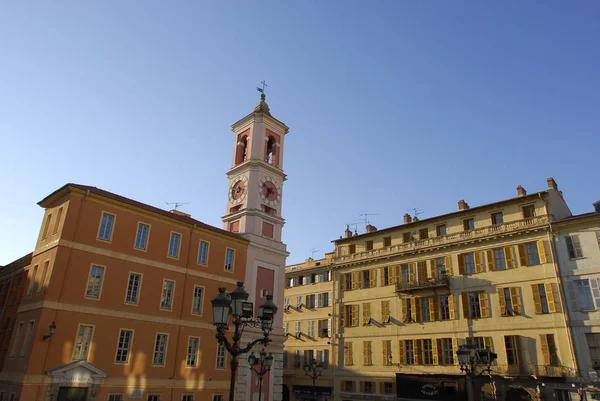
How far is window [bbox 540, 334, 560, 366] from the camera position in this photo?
28.0 meters

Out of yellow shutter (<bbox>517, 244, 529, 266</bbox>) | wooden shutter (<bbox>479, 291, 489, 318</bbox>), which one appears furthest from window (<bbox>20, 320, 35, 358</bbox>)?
yellow shutter (<bbox>517, 244, 529, 266</bbox>)

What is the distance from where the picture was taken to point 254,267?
107ft

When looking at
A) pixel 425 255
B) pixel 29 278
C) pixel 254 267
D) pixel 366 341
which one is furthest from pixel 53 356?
pixel 425 255

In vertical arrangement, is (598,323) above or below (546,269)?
below

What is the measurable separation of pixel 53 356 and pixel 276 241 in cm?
1737

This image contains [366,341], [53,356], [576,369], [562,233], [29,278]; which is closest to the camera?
[53,356]

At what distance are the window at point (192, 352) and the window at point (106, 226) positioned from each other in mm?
7811

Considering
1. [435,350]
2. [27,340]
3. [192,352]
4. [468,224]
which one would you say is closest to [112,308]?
[27,340]

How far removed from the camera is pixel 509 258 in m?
31.7

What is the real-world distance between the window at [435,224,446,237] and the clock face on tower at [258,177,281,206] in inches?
506

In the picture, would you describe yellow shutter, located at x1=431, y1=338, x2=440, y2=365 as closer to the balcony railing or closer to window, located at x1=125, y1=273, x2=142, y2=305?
the balcony railing

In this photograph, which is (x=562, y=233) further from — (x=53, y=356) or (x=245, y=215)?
(x=53, y=356)

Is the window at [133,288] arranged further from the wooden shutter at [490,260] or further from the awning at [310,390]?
the wooden shutter at [490,260]

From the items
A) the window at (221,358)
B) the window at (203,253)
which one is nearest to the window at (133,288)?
the window at (203,253)
